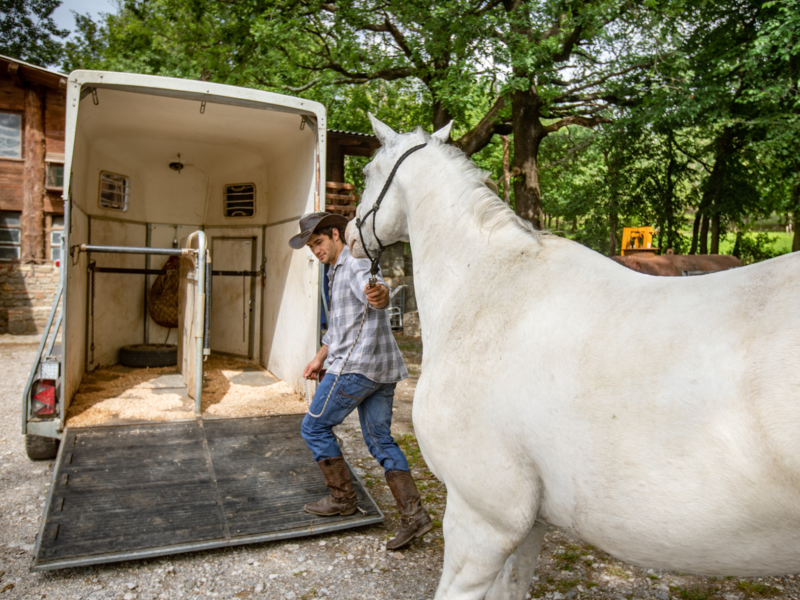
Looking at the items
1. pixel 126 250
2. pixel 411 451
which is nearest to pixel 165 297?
pixel 126 250

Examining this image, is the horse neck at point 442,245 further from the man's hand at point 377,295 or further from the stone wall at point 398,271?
the stone wall at point 398,271

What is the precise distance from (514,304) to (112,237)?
6.40 metres

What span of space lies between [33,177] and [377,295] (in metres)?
15.9

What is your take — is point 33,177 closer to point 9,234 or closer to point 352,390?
point 9,234

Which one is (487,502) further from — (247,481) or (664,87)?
(664,87)

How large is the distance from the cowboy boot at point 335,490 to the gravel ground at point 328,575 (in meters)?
0.16

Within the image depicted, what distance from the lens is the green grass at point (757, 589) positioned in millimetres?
2947

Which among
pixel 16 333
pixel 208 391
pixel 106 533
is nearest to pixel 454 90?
pixel 208 391

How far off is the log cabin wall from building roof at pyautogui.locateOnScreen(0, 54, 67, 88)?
48mm

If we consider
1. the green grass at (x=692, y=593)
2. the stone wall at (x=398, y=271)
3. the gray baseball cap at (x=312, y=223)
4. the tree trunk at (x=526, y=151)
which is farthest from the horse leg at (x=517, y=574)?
the stone wall at (x=398, y=271)

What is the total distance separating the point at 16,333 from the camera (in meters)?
14.2

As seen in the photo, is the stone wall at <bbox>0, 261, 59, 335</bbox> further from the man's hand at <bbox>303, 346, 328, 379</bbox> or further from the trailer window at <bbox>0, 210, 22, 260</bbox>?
the man's hand at <bbox>303, 346, 328, 379</bbox>

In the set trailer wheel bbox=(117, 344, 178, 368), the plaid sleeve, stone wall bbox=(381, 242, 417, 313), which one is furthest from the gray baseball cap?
stone wall bbox=(381, 242, 417, 313)

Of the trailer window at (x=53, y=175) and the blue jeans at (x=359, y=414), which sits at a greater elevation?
the trailer window at (x=53, y=175)
